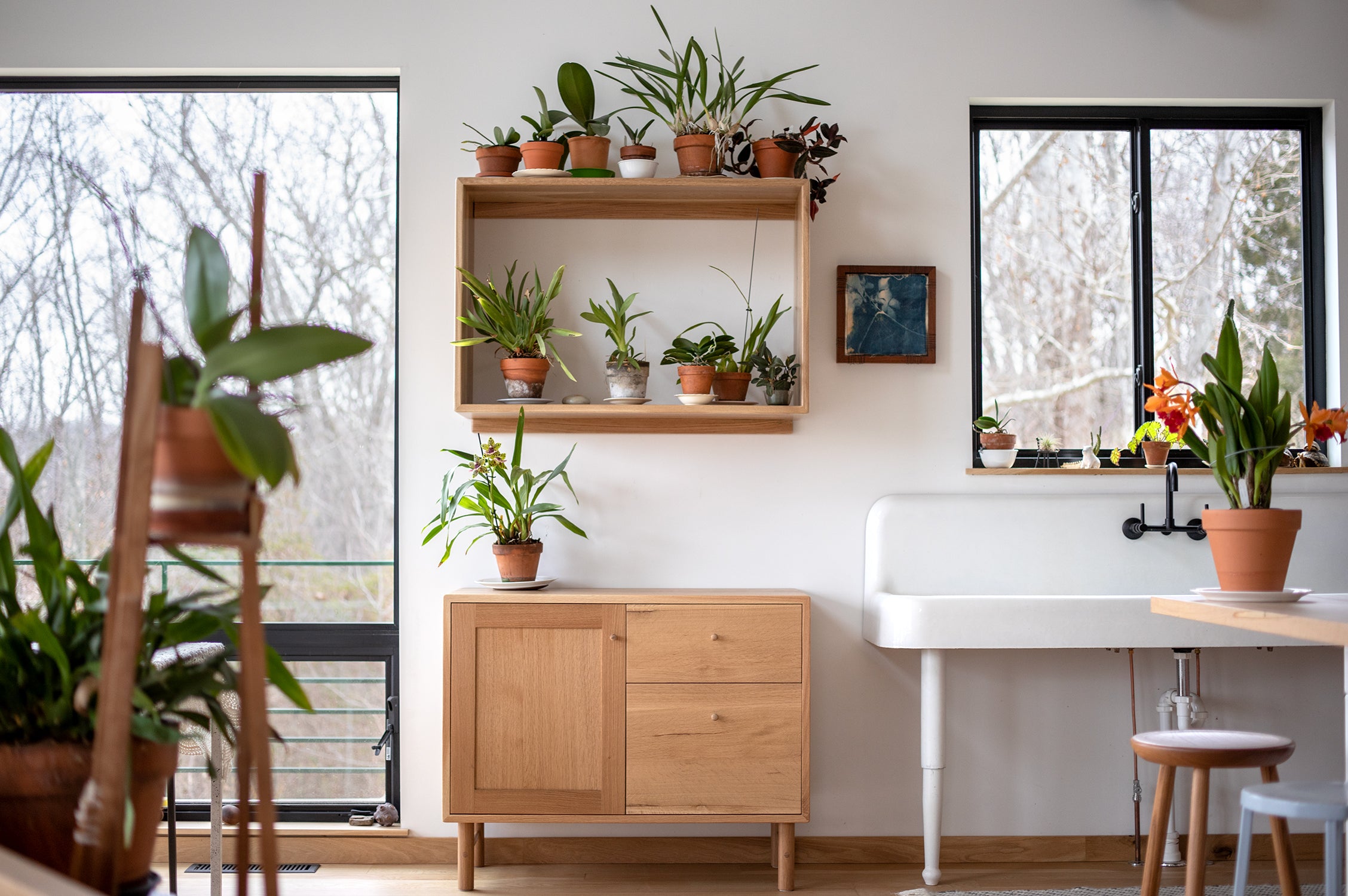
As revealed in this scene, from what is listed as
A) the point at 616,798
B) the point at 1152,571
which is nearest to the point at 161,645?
the point at 616,798

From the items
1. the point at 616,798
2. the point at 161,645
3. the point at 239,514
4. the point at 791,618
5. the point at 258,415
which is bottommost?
the point at 616,798

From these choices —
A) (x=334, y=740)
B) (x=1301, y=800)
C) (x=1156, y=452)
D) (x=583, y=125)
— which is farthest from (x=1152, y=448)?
(x=334, y=740)

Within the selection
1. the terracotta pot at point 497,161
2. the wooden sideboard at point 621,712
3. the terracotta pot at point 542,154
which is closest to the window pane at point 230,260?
the terracotta pot at point 497,161

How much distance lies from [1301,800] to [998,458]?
1.54 m

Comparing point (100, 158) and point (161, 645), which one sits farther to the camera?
point (100, 158)

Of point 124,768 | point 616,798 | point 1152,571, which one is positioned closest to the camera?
point 124,768

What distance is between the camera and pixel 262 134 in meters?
3.08

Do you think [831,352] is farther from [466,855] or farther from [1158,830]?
[466,855]

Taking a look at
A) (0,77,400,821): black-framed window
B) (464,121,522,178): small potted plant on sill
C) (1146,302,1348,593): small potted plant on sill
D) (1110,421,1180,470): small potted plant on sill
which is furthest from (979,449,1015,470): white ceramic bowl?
(0,77,400,821): black-framed window

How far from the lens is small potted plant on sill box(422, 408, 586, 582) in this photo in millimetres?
2721

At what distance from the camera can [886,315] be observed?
2.98 metres

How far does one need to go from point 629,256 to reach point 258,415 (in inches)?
80.4

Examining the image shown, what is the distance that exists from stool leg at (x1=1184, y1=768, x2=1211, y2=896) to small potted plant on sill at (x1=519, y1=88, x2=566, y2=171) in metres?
2.15

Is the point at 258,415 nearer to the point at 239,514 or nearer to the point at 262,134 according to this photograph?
the point at 239,514
